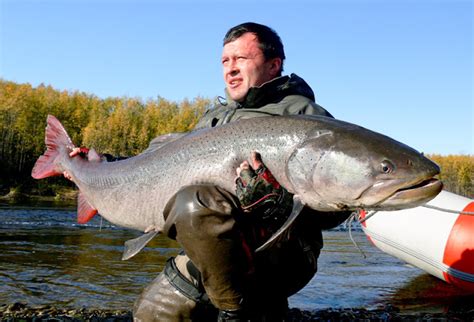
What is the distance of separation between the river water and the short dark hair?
404 cm

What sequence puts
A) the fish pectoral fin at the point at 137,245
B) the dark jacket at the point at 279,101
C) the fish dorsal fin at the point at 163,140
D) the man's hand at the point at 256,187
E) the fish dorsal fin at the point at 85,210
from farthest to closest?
the fish dorsal fin at the point at 85,210 → the fish dorsal fin at the point at 163,140 → the dark jacket at the point at 279,101 → the fish pectoral fin at the point at 137,245 → the man's hand at the point at 256,187

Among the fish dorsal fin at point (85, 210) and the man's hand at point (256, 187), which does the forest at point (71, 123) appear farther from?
the man's hand at point (256, 187)

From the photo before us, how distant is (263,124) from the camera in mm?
3299

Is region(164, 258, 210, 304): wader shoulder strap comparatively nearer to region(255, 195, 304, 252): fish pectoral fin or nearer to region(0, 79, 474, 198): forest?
region(255, 195, 304, 252): fish pectoral fin

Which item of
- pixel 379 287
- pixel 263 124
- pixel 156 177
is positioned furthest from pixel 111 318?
pixel 379 287

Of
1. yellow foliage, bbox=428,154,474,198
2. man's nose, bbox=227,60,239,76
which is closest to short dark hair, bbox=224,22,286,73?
man's nose, bbox=227,60,239,76

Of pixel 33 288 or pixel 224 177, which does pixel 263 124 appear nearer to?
pixel 224 177

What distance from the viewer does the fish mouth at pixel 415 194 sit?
2621 millimetres

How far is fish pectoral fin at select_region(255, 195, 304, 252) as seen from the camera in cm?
280

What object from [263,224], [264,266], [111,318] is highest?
[263,224]

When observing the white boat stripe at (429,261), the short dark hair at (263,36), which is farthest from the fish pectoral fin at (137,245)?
the white boat stripe at (429,261)

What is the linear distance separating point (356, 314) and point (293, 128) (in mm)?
3938

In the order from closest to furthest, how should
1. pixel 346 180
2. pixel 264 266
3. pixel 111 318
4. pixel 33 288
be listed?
pixel 346 180 → pixel 264 266 → pixel 111 318 → pixel 33 288

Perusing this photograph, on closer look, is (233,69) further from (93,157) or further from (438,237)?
(438,237)
